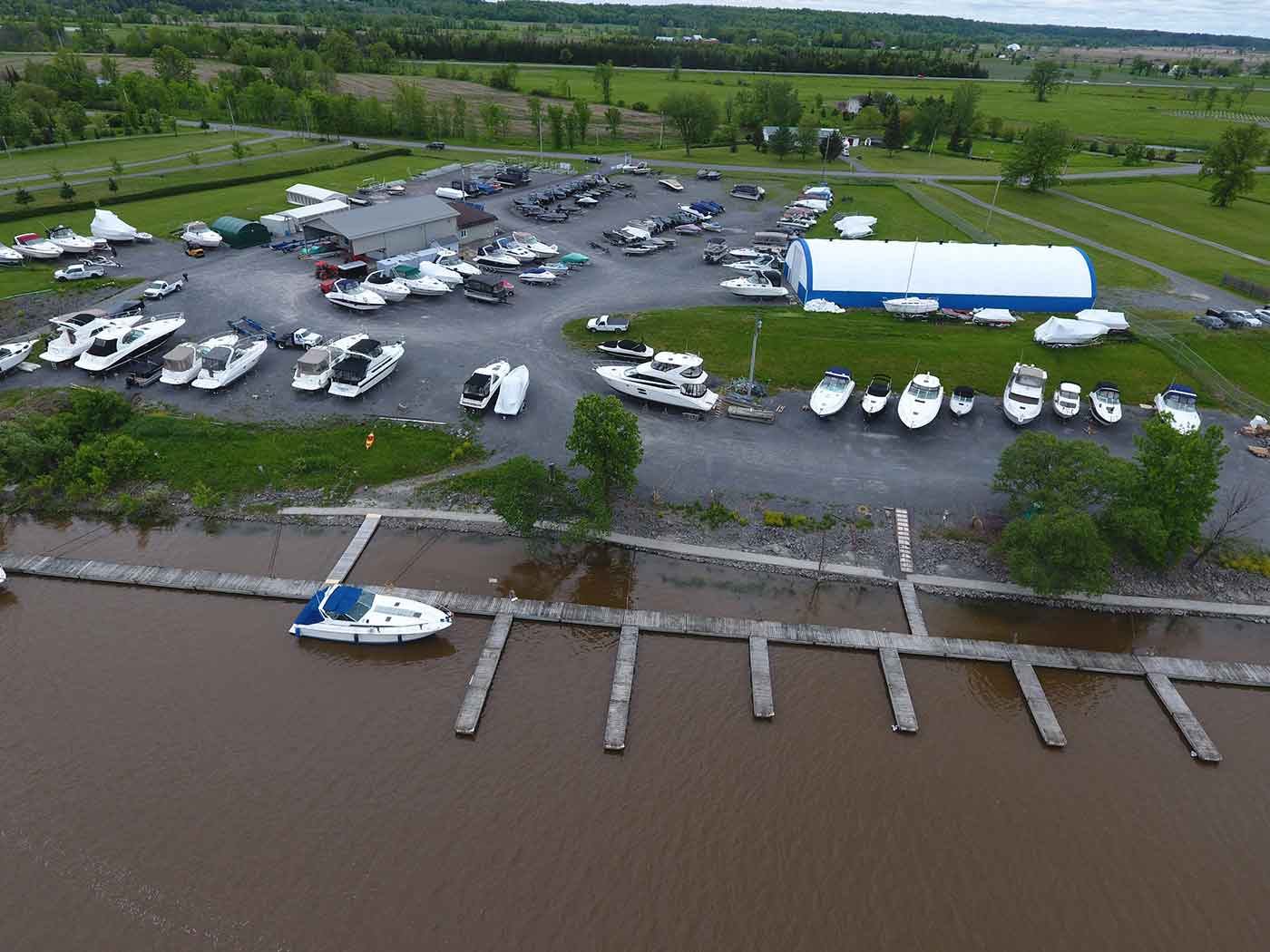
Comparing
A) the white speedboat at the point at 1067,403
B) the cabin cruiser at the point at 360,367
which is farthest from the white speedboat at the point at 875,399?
the cabin cruiser at the point at 360,367

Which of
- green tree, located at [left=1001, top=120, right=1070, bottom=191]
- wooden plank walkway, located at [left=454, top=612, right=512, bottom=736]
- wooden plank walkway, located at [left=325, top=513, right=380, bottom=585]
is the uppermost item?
green tree, located at [left=1001, top=120, right=1070, bottom=191]

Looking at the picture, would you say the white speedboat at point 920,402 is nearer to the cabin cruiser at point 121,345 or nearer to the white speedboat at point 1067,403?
the white speedboat at point 1067,403

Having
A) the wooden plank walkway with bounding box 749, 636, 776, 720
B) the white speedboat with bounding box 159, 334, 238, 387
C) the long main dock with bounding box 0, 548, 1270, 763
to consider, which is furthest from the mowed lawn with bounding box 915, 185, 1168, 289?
the white speedboat with bounding box 159, 334, 238, 387

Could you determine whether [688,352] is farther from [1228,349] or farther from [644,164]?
[644,164]

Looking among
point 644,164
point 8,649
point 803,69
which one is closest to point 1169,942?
point 8,649

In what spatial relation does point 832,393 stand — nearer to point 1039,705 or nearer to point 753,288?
point 753,288

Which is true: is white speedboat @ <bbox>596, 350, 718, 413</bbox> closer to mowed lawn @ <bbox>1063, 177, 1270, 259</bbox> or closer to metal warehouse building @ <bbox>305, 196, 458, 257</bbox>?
metal warehouse building @ <bbox>305, 196, 458, 257</bbox>
